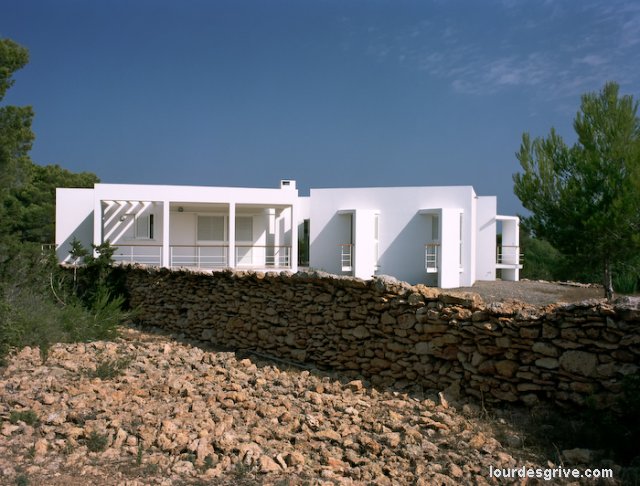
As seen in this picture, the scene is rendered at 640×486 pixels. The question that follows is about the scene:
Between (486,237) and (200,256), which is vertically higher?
(486,237)

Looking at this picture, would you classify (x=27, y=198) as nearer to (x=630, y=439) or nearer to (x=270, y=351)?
(x=270, y=351)

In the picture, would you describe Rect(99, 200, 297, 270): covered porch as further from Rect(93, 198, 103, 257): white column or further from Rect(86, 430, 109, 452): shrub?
Rect(86, 430, 109, 452): shrub

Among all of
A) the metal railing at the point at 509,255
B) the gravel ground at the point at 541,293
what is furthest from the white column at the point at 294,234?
the metal railing at the point at 509,255

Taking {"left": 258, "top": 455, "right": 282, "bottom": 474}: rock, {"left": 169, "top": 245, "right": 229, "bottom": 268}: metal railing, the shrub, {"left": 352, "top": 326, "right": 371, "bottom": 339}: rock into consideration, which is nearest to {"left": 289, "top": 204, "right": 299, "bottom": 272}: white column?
{"left": 169, "top": 245, "right": 229, "bottom": 268}: metal railing

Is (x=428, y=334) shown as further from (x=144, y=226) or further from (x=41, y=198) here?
(x=41, y=198)

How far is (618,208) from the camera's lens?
17.7 metres

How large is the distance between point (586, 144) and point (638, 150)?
6.41ft

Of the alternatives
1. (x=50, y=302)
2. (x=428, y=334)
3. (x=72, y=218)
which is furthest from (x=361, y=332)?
(x=72, y=218)

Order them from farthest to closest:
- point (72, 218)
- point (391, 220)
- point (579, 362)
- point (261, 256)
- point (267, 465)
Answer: point (261, 256) → point (391, 220) → point (72, 218) → point (579, 362) → point (267, 465)

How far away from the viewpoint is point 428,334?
7.01 meters

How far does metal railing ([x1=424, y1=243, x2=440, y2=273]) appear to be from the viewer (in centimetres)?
2159

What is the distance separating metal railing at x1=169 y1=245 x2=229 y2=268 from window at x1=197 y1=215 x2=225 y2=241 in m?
0.57

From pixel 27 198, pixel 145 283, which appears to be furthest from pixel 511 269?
pixel 27 198

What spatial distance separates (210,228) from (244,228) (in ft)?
5.09
